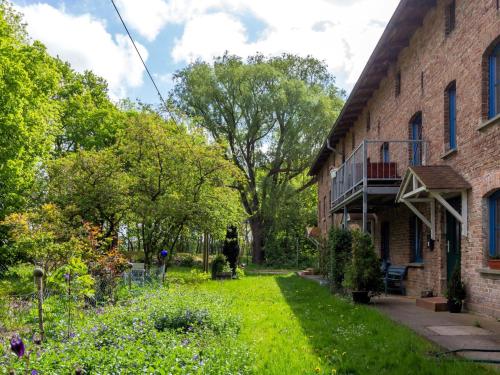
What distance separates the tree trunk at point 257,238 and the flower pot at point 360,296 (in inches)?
988

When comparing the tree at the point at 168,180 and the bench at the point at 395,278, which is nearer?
the bench at the point at 395,278

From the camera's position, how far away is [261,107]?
32.7 meters

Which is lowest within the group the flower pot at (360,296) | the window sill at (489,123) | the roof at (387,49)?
the flower pot at (360,296)

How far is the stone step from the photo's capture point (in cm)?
1022

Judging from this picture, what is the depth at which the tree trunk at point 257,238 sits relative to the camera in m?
37.0

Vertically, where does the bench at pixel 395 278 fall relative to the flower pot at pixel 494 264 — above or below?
below

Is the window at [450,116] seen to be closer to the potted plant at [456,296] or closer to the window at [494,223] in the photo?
the window at [494,223]

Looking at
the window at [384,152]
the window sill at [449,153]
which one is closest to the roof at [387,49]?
the window at [384,152]

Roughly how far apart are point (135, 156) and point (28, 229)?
525 cm

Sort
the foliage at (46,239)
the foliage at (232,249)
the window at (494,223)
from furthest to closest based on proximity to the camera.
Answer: the foliage at (232,249)
the foliage at (46,239)
the window at (494,223)

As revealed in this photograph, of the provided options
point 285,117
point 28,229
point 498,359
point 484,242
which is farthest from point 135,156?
point 285,117

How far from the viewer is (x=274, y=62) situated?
115 feet

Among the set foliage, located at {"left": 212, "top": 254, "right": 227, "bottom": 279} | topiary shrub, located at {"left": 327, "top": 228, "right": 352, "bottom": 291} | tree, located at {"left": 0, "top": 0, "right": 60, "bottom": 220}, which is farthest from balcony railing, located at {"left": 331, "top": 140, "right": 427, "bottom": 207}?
tree, located at {"left": 0, "top": 0, "right": 60, "bottom": 220}

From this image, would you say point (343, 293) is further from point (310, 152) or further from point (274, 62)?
point (274, 62)
